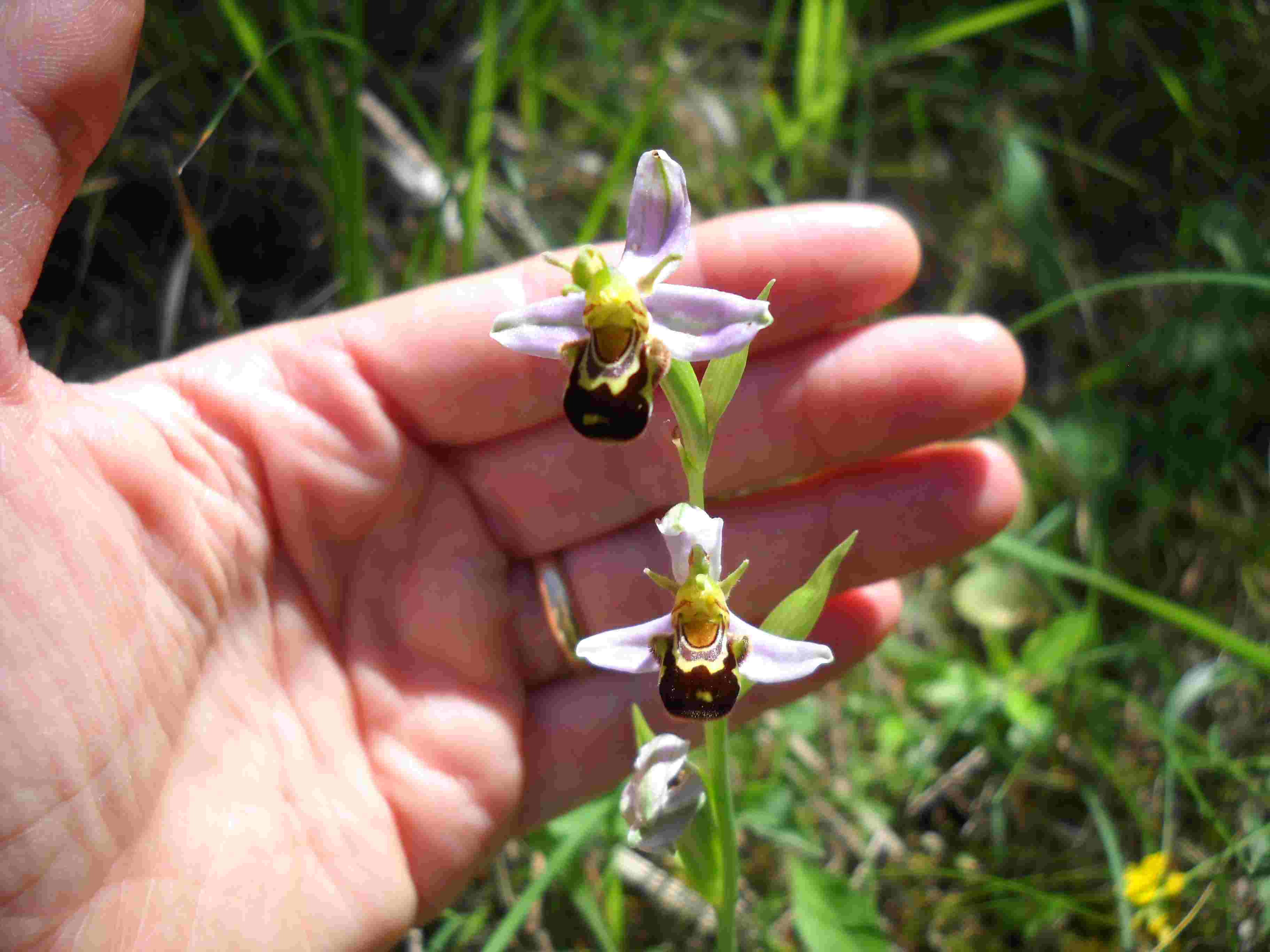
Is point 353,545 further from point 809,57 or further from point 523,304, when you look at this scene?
point 809,57

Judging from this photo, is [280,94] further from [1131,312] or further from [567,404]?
[1131,312]

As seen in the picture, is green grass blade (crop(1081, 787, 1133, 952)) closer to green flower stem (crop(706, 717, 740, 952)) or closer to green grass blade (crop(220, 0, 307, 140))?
green flower stem (crop(706, 717, 740, 952))

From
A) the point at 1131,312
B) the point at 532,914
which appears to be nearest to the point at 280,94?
the point at 532,914

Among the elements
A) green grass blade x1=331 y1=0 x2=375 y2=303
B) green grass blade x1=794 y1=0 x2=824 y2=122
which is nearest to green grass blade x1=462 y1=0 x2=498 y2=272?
green grass blade x1=331 y1=0 x2=375 y2=303

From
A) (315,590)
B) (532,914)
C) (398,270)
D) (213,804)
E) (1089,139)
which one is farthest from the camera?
(1089,139)

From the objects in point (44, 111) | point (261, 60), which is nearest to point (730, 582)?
point (44, 111)

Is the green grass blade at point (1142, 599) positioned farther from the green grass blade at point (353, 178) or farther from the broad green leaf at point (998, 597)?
the green grass blade at point (353, 178)

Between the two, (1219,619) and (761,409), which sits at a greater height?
(761,409)
